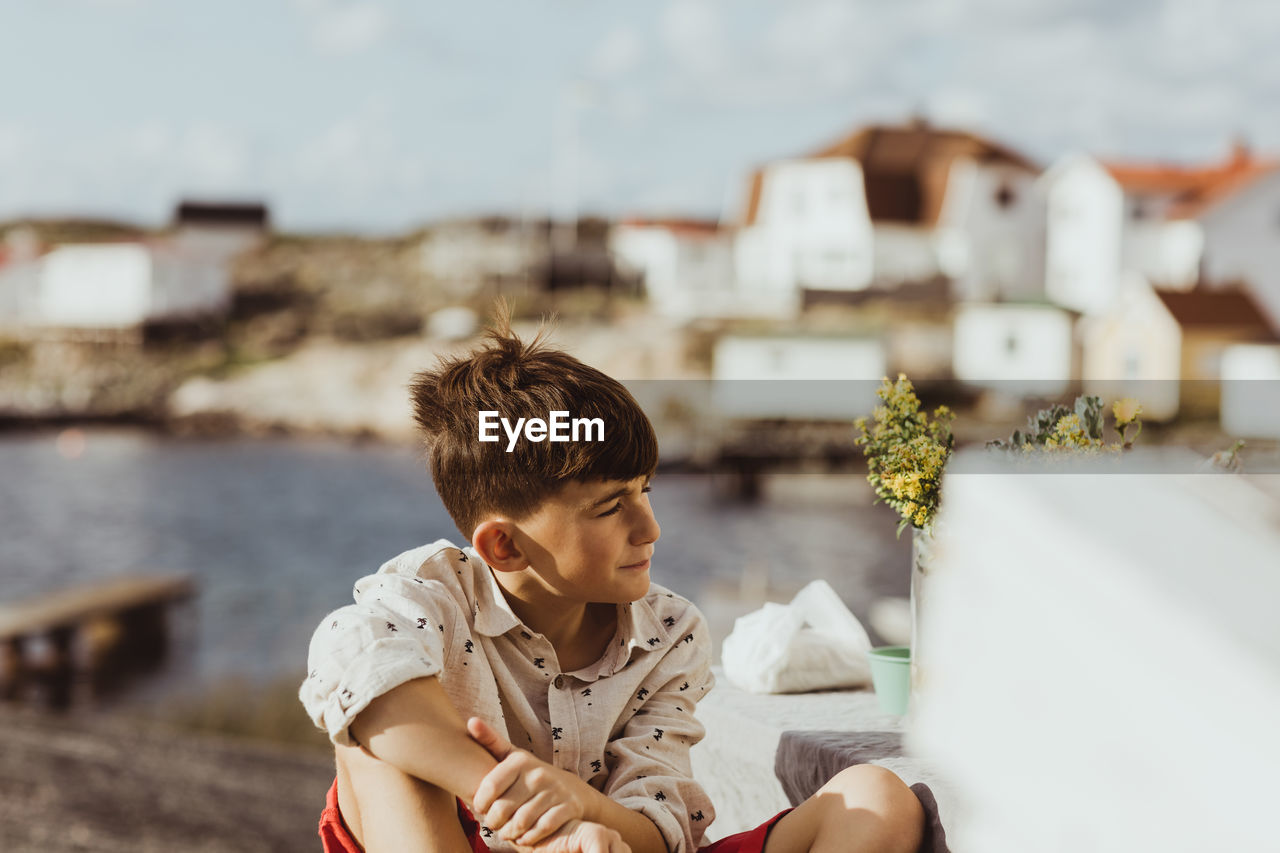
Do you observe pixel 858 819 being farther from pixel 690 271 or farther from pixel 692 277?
pixel 690 271

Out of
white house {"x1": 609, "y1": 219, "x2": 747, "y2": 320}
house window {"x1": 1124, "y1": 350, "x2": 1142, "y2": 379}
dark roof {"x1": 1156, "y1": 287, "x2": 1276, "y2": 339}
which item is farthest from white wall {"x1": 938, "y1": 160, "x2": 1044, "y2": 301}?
white house {"x1": 609, "y1": 219, "x2": 747, "y2": 320}

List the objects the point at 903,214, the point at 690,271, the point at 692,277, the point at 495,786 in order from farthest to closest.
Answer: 1. the point at 690,271
2. the point at 692,277
3. the point at 903,214
4. the point at 495,786

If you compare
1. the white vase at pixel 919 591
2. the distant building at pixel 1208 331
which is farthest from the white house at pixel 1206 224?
the white vase at pixel 919 591

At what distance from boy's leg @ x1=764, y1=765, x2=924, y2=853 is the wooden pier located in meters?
13.2

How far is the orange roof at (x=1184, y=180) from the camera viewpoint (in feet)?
115

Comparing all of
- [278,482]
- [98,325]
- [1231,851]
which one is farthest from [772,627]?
[98,325]

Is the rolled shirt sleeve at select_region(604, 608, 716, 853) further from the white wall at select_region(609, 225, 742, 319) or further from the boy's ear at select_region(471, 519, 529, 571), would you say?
the white wall at select_region(609, 225, 742, 319)

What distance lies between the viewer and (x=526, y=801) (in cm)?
132

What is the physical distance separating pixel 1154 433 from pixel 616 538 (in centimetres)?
3020

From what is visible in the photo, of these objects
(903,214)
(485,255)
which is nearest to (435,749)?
(903,214)

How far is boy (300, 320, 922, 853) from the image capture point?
1343 millimetres

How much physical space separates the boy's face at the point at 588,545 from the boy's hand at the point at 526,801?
0.76 feet

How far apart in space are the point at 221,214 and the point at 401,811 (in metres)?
59.5

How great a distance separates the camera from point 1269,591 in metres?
1.15
